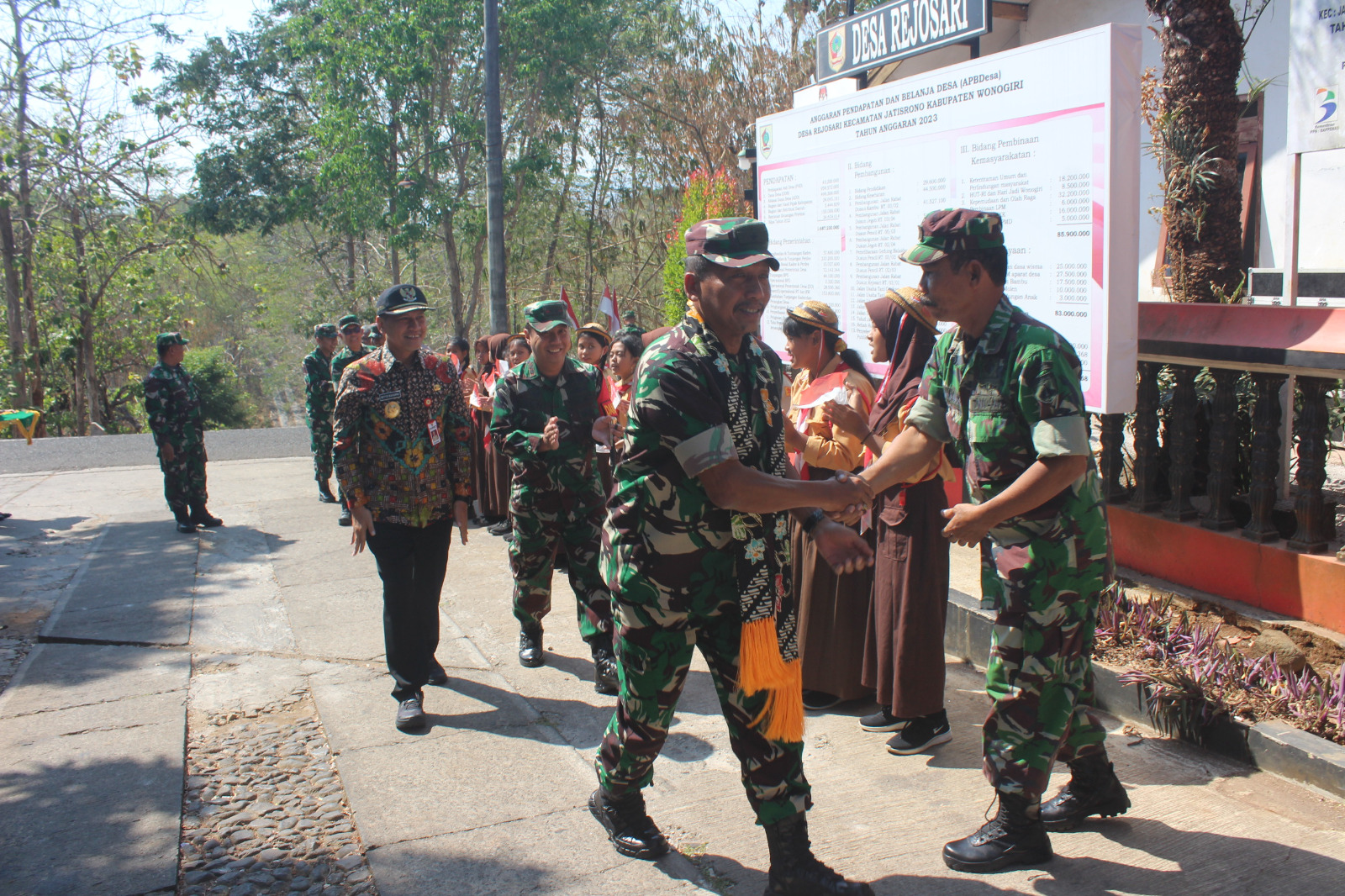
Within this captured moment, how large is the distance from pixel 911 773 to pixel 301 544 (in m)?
6.27

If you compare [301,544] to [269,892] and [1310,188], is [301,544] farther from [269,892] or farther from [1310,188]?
[1310,188]

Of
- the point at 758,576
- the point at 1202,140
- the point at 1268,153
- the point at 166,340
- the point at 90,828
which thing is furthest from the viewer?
the point at 166,340

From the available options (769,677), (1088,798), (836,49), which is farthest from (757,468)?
(836,49)

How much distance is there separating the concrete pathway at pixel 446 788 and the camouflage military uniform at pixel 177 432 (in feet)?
9.18

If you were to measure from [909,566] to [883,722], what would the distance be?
30.7 inches

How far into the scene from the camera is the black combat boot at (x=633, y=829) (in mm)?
3260

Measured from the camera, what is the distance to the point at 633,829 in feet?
10.8

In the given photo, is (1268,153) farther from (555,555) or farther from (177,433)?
(177,433)

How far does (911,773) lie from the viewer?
388cm

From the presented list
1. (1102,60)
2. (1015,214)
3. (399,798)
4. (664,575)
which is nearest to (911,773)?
(664,575)

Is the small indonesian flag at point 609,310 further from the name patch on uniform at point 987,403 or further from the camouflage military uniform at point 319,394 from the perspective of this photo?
the name patch on uniform at point 987,403

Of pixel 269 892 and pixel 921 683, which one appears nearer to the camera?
pixel 269 892

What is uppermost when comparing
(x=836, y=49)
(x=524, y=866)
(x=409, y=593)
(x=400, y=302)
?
(x=836, y=49)

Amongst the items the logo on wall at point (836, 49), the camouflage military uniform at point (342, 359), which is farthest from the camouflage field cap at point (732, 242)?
the camouflage military uniform at point (342, 359)
